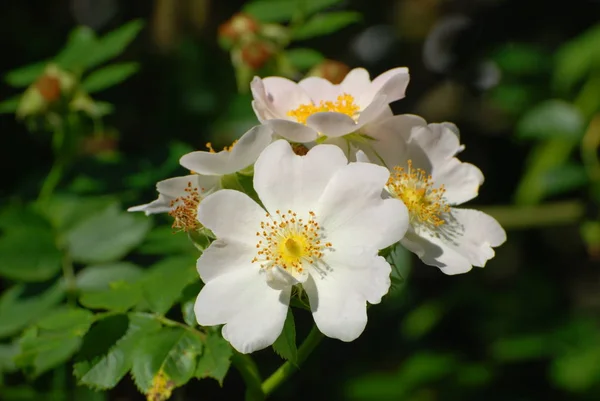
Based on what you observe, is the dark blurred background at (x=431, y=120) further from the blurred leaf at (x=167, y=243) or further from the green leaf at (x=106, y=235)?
the blurred leaf at (x=167, y=243)

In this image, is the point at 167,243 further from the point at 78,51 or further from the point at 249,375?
the point at 78,51

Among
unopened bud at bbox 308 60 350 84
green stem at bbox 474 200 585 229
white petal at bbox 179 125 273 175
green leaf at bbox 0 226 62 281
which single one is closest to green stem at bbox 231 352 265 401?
white petal at bbox 179 125 273 175

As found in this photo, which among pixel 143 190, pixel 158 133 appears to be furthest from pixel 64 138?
pixel 158 133

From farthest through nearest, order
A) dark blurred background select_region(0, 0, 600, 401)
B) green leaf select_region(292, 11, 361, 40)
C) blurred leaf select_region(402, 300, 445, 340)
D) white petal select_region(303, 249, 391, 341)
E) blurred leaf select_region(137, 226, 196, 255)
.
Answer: blurred leaf select_region(402, 300, 445, 340), dark blurred background select_region(0, 0, 600, 401), green leaf select_region(292, 11, 361, 40), blurred leaf select_region(137, 226, 196, 255), white petal select_region(303, 249, 391, 341)

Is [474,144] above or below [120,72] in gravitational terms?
below

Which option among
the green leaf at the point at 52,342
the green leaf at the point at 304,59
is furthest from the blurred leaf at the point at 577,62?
the green leaf at the point at 52,342

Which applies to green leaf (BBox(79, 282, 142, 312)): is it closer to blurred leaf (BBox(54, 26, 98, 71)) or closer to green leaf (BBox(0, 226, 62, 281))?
green leaf (BBox(0, 226, 62, 281))

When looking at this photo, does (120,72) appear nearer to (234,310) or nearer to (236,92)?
(236,92)
